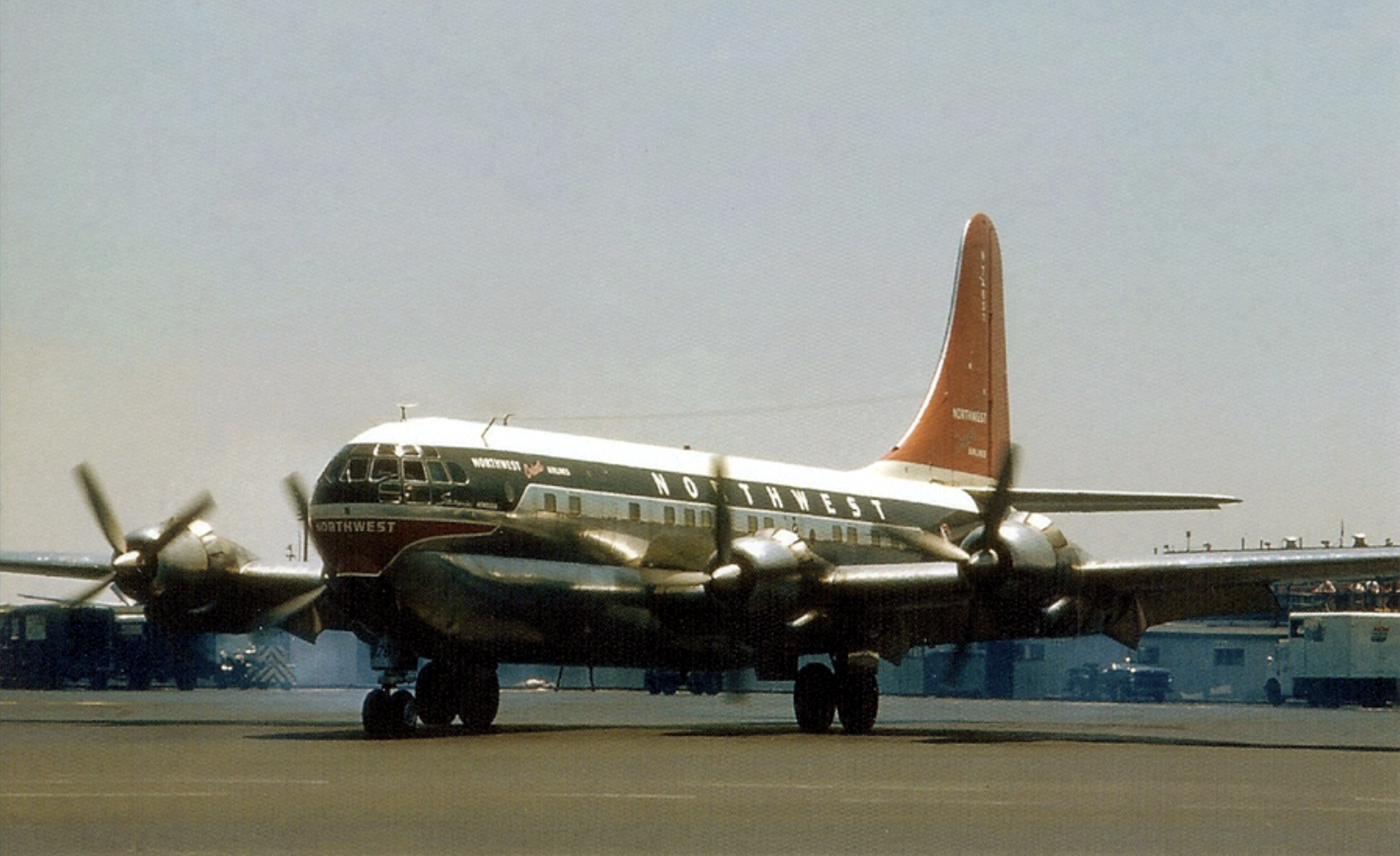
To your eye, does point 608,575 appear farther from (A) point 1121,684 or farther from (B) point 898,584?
(A) point 1121,684

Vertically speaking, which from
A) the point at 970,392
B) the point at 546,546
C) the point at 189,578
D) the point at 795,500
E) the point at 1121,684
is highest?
the point at 970,392

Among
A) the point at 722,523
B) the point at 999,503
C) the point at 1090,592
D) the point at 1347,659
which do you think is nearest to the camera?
the point at 999,503

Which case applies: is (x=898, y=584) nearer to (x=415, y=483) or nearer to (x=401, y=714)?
(x=415, y=483)

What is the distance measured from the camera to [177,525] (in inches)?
1129

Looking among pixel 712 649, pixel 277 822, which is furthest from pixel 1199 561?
pixel 277 822

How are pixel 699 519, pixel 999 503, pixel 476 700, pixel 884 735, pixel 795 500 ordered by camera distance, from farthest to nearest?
pixel 795 500 < pixel 699 519 < pixel 884 735 < pixel 476 700 < pixel 999 503

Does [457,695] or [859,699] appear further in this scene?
[859,699]

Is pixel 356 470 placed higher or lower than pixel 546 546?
higher

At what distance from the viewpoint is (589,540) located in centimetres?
2848

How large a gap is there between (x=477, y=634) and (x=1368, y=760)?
12.6 metres

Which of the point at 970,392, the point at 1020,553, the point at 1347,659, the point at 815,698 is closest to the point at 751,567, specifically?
the point at 815,698

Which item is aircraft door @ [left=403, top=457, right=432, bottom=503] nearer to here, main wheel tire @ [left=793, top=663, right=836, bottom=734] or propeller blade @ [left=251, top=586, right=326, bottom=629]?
propeller blade @ [left=251, top=586, right=326, bottom=629]

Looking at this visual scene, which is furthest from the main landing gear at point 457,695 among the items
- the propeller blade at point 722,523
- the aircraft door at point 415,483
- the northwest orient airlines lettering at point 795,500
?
the northwest orient airlines lettering at point 795,500

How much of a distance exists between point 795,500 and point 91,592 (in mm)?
12548
